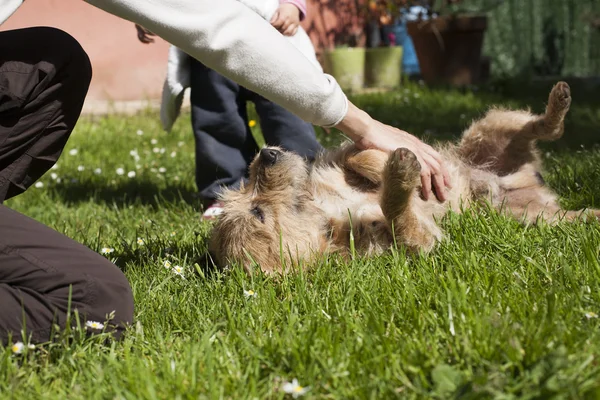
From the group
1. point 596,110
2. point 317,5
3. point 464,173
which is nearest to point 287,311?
point 464,173

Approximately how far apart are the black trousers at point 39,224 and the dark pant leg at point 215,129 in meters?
1.65

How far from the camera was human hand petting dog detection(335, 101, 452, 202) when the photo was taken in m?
2.74

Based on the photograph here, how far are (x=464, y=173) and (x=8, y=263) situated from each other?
2336 mm

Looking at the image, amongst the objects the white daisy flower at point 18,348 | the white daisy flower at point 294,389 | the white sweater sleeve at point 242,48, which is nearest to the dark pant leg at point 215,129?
the white sweater sleeve at point 242,48

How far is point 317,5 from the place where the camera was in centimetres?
1002

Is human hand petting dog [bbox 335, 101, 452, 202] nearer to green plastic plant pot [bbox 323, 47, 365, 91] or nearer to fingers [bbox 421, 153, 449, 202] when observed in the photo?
fingers [bbox 421, 153, 449, 202]

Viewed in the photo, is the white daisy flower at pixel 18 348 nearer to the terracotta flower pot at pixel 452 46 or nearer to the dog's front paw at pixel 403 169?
the dog's front paw at pixel 403 169

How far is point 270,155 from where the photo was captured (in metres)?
3.16

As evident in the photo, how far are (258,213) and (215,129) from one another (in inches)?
54.7

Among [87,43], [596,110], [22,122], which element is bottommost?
[596,110]

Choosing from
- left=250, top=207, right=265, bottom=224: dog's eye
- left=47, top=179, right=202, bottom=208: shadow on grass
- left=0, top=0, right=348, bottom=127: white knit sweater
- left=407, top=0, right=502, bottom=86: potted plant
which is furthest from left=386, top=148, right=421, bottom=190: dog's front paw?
left=407, top=0, right=502, bottom=86: potted plant

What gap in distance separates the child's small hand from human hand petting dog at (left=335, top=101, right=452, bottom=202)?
1.39 metres

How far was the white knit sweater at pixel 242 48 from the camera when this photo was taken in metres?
2.32

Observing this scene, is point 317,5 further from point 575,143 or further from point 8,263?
point 8,263
